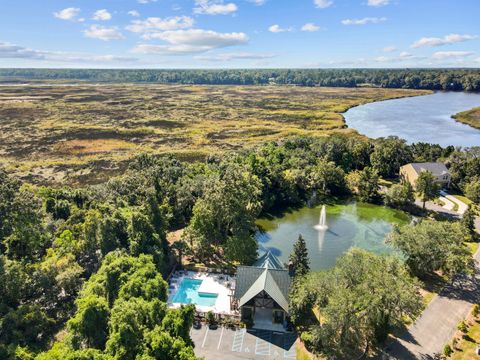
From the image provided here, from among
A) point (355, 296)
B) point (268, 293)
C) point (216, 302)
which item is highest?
point (355, 296)

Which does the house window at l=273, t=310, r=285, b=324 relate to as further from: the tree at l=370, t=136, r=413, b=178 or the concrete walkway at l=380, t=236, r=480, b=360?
the tree at l=370, t=136, r=413, b=178

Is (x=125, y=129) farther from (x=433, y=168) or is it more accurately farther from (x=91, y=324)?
(x=91, y=324)

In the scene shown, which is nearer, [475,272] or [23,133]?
[475,272]

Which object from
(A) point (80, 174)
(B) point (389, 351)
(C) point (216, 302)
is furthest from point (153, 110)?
(B) point (389, 351)

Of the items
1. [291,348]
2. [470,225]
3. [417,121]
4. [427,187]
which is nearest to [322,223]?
[427,187]

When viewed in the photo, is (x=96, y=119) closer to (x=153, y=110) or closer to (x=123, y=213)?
(x=153, y=110)

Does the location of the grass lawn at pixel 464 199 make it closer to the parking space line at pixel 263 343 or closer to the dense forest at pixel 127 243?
the dense forest at pixel 127 243

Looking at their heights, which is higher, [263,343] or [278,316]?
[278,316]
